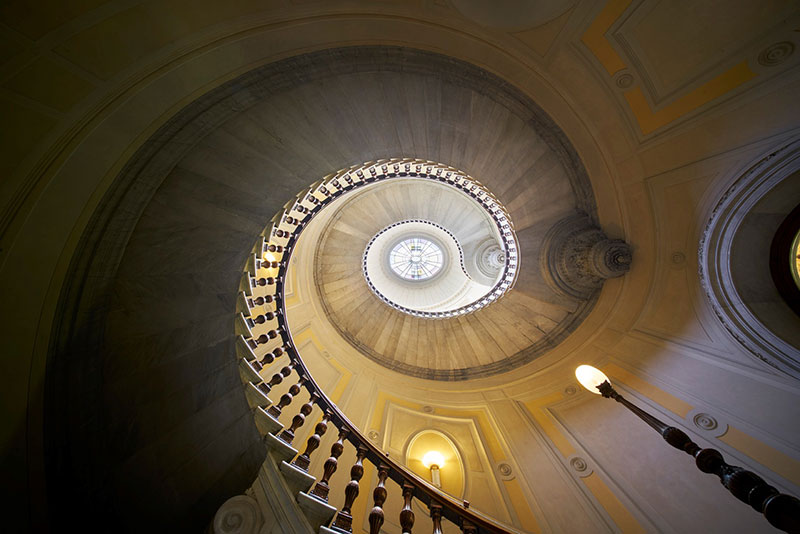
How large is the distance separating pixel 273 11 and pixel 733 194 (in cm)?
513

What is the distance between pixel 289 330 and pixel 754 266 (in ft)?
19.4

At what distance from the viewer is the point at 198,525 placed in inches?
90.0

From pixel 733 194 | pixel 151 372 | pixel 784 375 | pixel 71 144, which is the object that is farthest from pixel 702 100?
pixel 151 372

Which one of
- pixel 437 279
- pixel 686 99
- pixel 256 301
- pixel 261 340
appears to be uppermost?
pixel 437 279

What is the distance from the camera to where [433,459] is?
5793mm

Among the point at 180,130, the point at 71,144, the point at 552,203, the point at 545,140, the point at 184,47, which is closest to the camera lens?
the point at 71,144

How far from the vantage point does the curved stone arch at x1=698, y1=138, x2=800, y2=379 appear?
2.75 metres

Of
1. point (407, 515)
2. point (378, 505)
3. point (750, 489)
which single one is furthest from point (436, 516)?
point (750, 489)

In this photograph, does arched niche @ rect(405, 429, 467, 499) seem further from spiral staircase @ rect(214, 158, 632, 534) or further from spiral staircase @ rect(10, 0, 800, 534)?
spiral staircase @ rect(214, 158, 632, 534)

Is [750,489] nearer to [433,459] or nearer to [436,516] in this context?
[436,516]

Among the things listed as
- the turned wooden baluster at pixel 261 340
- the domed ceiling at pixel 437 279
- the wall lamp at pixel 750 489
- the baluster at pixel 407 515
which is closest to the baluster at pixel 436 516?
the baluster at pixel 407 515

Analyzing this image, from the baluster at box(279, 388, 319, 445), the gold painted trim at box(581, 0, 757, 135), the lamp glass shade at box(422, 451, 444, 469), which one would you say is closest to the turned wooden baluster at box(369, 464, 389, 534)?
the baluster at box(279, 388, 319, 445)

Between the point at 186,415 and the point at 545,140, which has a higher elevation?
the point at 545,140

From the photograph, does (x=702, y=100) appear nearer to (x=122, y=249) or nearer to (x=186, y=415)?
(x=122, y=249)
